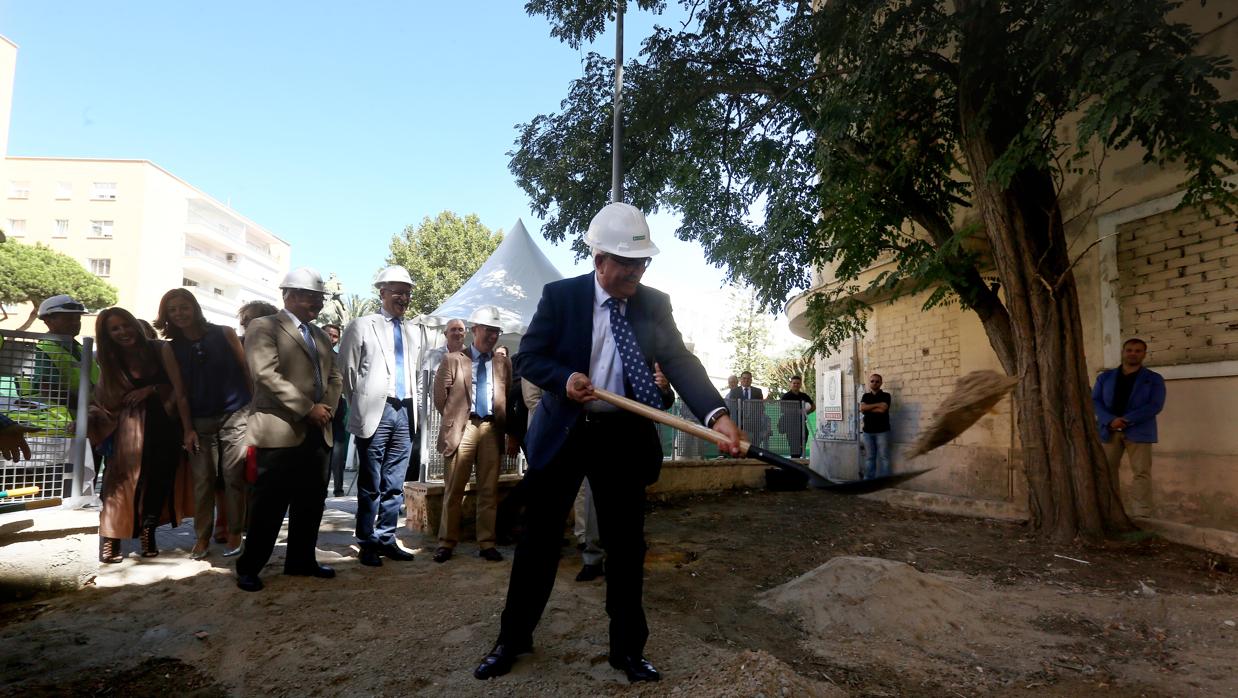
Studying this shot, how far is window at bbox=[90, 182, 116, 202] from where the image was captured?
4160cm

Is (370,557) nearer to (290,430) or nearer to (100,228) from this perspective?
(290,430)

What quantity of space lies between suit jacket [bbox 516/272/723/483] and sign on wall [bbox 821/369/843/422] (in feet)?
32.3

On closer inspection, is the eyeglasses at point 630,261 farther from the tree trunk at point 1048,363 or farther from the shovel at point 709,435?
the tree trunk at point 1048,363

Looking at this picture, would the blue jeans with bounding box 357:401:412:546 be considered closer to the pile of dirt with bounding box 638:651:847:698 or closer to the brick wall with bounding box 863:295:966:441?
the pile of dirt with bounding box 638:651:847:698

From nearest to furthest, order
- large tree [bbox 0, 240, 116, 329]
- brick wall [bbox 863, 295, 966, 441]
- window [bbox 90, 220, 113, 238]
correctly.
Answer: brick wall [bbox 863, 295, 966, 441]
large tree [bbox 0, 240, 116, 329]
window [bbox 90, 220, 113, 238]

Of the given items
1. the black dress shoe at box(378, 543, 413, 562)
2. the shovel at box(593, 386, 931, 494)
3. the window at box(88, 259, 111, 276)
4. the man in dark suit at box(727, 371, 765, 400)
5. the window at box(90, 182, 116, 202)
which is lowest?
the black dress shoe at box(378, 543, 413, 562)

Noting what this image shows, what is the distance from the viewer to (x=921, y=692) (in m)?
2.90

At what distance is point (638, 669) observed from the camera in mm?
2760

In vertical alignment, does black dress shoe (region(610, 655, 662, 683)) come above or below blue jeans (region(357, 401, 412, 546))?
below

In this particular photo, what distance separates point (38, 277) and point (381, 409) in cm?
3393

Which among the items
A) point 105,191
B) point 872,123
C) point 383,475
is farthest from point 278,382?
point 105,191

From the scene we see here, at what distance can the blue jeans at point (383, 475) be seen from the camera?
487cm

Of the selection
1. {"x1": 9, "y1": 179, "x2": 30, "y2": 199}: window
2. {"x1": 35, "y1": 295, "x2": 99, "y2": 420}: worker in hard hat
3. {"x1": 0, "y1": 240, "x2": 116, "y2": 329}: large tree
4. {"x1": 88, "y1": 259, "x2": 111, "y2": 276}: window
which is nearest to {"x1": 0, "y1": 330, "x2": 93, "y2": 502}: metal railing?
{"x1": 35, "y1": 295, "x2": 99, "y2": 420}: worker in hard hat

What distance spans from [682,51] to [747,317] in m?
35.1
